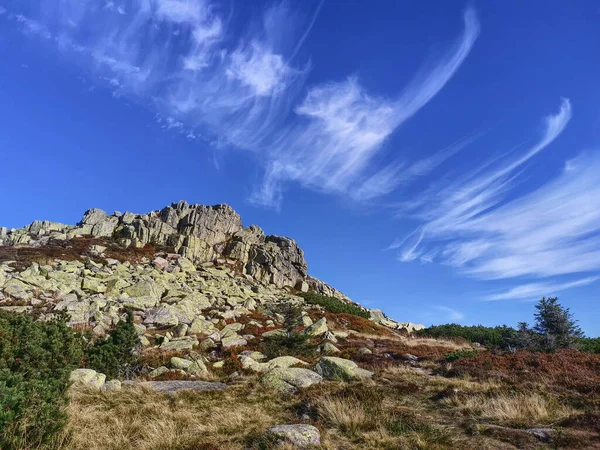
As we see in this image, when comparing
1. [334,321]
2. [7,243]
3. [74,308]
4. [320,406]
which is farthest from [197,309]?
[7,243]

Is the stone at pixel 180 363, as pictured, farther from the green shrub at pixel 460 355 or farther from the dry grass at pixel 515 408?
the green shrub at pixel 460 355

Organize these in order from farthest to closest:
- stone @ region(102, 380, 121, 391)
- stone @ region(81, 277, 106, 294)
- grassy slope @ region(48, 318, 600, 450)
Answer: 1. stone @ region(81, 277, 106, 294)
2. stone @ region(102, 380, 121, 391)
3. grassy slope @ region(48, 318, 600, 450)

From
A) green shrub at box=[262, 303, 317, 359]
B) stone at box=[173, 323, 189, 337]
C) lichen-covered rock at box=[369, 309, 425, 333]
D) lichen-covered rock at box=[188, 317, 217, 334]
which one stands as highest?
lichen-covered rock at box=[369, 309, 425, 333]

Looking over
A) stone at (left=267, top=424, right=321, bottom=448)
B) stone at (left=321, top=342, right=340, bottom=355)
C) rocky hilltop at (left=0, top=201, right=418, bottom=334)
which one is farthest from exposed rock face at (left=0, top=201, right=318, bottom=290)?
stone at (left=267, top=424, right=321, bottom=448)

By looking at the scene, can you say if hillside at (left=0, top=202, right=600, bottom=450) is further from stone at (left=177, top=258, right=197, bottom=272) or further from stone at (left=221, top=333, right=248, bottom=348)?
stone at (left=177, top=258, right=197, bottom=272)

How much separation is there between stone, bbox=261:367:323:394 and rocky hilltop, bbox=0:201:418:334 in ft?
34.4

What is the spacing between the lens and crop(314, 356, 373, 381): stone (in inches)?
537

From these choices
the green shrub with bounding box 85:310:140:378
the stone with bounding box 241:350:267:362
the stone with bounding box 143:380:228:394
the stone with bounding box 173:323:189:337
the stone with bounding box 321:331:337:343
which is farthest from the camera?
the stone with bounding box 321:331:337:343

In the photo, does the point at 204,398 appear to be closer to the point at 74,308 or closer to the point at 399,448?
the point at 399,448

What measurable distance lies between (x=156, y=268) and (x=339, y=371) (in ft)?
97.9

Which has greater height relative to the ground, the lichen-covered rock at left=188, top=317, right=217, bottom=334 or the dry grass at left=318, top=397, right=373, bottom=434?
the lichen-covered rock at left=188, top=317, right=217, bottom=334

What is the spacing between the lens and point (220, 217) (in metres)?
57.0

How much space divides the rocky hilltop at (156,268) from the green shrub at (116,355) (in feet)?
15.9

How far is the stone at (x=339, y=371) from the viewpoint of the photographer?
44.8 ft
